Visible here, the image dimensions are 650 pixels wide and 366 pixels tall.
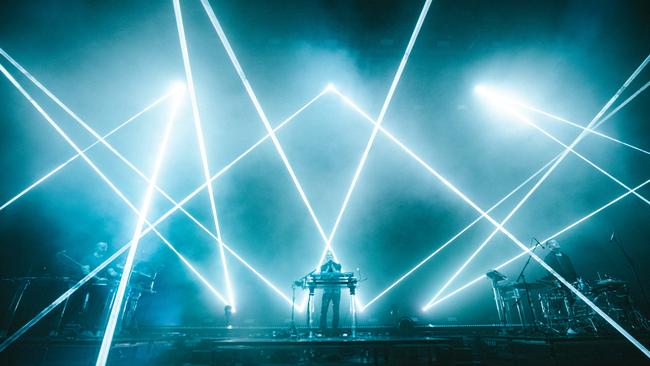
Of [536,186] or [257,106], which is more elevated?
[257,106]

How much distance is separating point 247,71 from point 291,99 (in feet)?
3.99

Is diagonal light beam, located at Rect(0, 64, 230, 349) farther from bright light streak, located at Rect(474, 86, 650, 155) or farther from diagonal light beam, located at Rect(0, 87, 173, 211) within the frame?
bright light streak, located at Rect(474, 86, 650, 155)

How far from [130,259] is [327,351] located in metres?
5.23

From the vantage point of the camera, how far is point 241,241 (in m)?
9.01

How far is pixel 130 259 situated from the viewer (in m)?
6.56

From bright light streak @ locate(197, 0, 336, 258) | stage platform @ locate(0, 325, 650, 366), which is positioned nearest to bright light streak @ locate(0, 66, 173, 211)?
bright light streak @ locate(197, 0, 336, 258)

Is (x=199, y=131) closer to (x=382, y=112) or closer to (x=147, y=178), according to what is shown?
(x=147, y=178)

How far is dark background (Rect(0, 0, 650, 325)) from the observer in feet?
17.9

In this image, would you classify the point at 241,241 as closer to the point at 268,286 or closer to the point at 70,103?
the point at 268,286

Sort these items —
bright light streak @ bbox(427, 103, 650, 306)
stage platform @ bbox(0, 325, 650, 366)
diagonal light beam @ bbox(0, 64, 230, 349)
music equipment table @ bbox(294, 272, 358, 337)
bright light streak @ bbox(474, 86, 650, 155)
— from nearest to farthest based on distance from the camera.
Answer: stage platform @ bbox(0, 325, 650, 366), diagonal light beam @ bbox(0, 64, 230, 349), music equipment table @ bbox(294, 272, 358, 337), bright light streak @ bbox(474, 86, 650, 155), bright light streak @ bbox(427, 103, 650, 306)

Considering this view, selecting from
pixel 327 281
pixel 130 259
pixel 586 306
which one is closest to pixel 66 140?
pixel 130 259

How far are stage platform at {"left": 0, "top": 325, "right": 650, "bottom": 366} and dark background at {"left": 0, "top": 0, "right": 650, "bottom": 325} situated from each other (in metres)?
2.50

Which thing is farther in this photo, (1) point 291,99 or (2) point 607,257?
(2) point 607,257

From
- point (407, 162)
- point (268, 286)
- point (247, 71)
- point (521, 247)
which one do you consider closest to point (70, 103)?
point (247, 71)
